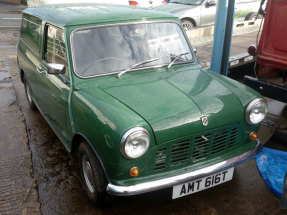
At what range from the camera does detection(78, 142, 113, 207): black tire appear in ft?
8.94

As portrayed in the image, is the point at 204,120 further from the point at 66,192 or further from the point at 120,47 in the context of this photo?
the point at 66,192

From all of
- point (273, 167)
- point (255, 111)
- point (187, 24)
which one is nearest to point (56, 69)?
point (255, 111)

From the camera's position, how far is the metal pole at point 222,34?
4992 millimetres

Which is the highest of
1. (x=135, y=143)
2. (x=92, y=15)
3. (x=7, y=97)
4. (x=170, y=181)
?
(x=92, y=15)

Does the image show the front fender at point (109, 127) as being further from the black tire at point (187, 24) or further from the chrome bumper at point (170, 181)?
the black tire at point (187, 24)

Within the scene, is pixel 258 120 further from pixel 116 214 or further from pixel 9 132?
pixel 9 132

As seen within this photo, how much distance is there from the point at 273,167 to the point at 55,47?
9.52ft

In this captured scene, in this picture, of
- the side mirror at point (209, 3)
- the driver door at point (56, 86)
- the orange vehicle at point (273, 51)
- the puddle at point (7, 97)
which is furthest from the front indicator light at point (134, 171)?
the side mirror at point (209, 3)

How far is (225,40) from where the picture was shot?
5.19 metres

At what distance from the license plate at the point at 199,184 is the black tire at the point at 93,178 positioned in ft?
2.10

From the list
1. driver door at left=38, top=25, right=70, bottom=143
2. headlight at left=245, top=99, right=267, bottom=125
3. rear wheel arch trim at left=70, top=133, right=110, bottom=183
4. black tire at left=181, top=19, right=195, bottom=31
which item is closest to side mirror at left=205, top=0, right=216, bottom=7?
black tire at left=181, top=19, right=195, bottom=31

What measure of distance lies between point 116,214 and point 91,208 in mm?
270

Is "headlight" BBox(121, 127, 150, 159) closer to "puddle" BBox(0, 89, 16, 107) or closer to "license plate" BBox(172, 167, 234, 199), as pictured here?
"license plate" BBox(172, 167, 234, 199)

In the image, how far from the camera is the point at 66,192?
3289mm
